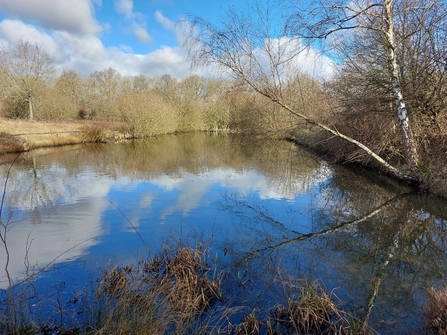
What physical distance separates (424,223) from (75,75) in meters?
47.4

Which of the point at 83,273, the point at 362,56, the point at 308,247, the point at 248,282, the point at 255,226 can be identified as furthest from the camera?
the point at 362,56

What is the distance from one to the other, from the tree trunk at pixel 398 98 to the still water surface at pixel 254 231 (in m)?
1.07

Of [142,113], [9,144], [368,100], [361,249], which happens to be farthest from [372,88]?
[142,113]

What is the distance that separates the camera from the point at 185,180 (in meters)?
11.7

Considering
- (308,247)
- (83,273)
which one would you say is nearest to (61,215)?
(83,273)

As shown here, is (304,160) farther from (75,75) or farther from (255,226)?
(75,75)

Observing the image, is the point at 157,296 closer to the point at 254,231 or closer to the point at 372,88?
the point at 254,231

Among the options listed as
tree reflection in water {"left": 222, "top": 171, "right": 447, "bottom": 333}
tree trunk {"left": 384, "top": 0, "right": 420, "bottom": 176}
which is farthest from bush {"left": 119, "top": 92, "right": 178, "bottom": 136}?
tree trunk {"left": 384, "top": 0, "right": 420, "bottom": 176}

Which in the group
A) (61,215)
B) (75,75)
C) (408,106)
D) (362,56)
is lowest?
(61,215)

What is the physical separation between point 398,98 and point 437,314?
7971 millimetres

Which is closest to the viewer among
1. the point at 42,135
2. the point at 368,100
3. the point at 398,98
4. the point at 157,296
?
the point at 157,296

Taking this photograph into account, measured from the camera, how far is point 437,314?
10.1ft

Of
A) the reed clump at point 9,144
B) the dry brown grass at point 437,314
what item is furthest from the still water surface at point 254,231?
the reed clump at point 9,144

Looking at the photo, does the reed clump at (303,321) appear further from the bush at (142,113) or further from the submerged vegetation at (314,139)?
the bush at (142,113)
